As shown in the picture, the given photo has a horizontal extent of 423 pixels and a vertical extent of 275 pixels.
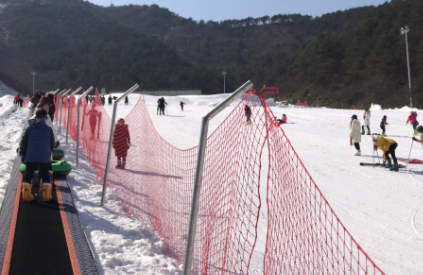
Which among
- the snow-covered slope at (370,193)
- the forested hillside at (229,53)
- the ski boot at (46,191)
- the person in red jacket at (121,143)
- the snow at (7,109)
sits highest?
the forested hillside at (229,53)

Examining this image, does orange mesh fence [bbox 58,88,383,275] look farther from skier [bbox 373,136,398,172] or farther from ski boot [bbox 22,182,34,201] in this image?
skier [bbox 373,136,398,172]

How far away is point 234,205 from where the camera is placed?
6449 mm

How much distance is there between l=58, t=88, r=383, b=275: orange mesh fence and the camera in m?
4.09

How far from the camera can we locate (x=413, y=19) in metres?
48.8

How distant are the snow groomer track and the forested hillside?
1396 inches

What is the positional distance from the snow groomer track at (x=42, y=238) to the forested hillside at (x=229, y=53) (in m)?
35.5

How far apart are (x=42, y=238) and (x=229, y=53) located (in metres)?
148

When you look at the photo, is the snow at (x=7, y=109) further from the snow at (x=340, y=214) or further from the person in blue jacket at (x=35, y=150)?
the person in blue jacket at (x=35, y=150)

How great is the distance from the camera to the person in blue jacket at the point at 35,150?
5273 mm

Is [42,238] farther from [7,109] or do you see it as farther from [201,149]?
[7,109]

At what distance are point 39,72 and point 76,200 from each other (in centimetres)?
11567

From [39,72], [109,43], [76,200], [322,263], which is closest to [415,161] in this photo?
[322,263]

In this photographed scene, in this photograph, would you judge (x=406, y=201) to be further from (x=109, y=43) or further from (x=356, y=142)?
(x=109, y=43)

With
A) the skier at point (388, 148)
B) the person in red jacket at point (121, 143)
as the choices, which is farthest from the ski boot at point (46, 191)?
the skier at point (388, 148)
